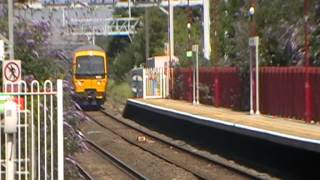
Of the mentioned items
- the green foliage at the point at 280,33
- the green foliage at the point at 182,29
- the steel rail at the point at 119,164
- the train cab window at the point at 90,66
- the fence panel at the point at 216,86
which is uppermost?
the green foliage at the point at 182,29

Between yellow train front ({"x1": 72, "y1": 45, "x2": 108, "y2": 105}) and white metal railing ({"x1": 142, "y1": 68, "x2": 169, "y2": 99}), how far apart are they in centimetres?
399

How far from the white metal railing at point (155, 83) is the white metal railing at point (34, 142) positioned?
32.4 metres

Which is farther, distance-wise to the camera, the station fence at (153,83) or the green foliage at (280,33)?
the station fence at (153,83)

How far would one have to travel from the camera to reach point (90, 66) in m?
49.6

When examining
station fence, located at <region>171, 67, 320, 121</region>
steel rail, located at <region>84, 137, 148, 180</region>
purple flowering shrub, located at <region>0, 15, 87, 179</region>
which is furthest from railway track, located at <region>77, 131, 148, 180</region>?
station fence, located at <region>171, 67, 320, 121</region>

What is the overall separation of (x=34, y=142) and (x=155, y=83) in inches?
1395

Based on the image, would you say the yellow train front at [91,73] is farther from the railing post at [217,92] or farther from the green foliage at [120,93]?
the railing post at [217,92]

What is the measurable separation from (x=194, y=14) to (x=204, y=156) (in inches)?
2628

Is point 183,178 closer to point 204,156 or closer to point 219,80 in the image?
point 204,156

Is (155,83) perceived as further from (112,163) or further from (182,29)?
(182,29)

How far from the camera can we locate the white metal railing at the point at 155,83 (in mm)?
43688

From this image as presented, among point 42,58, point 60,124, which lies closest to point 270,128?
point 42,58

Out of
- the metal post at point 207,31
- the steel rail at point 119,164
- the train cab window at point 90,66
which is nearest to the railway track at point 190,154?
the steel rail at point 119,164

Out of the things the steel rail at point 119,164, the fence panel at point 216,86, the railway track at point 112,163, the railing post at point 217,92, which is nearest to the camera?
the railway track at point 112,163
